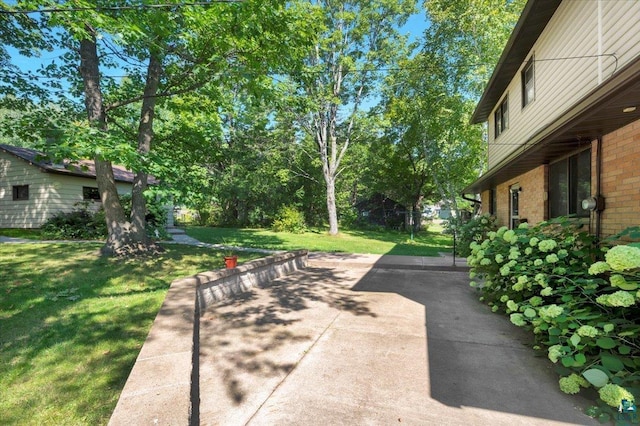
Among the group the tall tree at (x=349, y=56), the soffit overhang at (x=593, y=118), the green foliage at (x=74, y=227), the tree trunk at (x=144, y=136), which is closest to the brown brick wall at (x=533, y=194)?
the soffit overhang at (x=593, y=118)

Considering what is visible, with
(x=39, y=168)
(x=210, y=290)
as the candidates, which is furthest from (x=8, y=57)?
(x=210, y=290)

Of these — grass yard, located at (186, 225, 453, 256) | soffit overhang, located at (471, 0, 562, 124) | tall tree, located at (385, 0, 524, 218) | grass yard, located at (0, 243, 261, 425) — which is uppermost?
tall tree, located at (385, 0, 524, 218)

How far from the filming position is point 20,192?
44.1ft

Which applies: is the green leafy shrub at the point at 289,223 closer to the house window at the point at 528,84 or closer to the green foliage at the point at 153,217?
the green foliage at the point at 153,217

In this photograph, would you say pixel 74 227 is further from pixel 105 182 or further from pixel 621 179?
pixel 621 179

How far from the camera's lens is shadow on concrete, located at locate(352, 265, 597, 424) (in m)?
2.40

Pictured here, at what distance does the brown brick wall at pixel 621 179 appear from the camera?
3.50 metres

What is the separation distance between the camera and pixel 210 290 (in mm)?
4965

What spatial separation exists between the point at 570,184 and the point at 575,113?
2216 millimetres

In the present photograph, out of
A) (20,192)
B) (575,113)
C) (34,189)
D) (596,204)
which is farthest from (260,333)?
(20,192)

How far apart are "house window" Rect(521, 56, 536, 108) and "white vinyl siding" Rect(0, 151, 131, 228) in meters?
16.4

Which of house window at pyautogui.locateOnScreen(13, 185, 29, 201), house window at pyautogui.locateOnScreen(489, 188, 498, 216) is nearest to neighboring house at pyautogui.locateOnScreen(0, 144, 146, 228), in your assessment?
house window at pyautogui.locateOnScreen(13, 185, 29, 201)

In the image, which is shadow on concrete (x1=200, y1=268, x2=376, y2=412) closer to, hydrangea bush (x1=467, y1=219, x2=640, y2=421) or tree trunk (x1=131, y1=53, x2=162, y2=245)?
hydrangea bush (x1=467, y1=219, x2=640, y2=421)

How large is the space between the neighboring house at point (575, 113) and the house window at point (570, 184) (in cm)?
2
